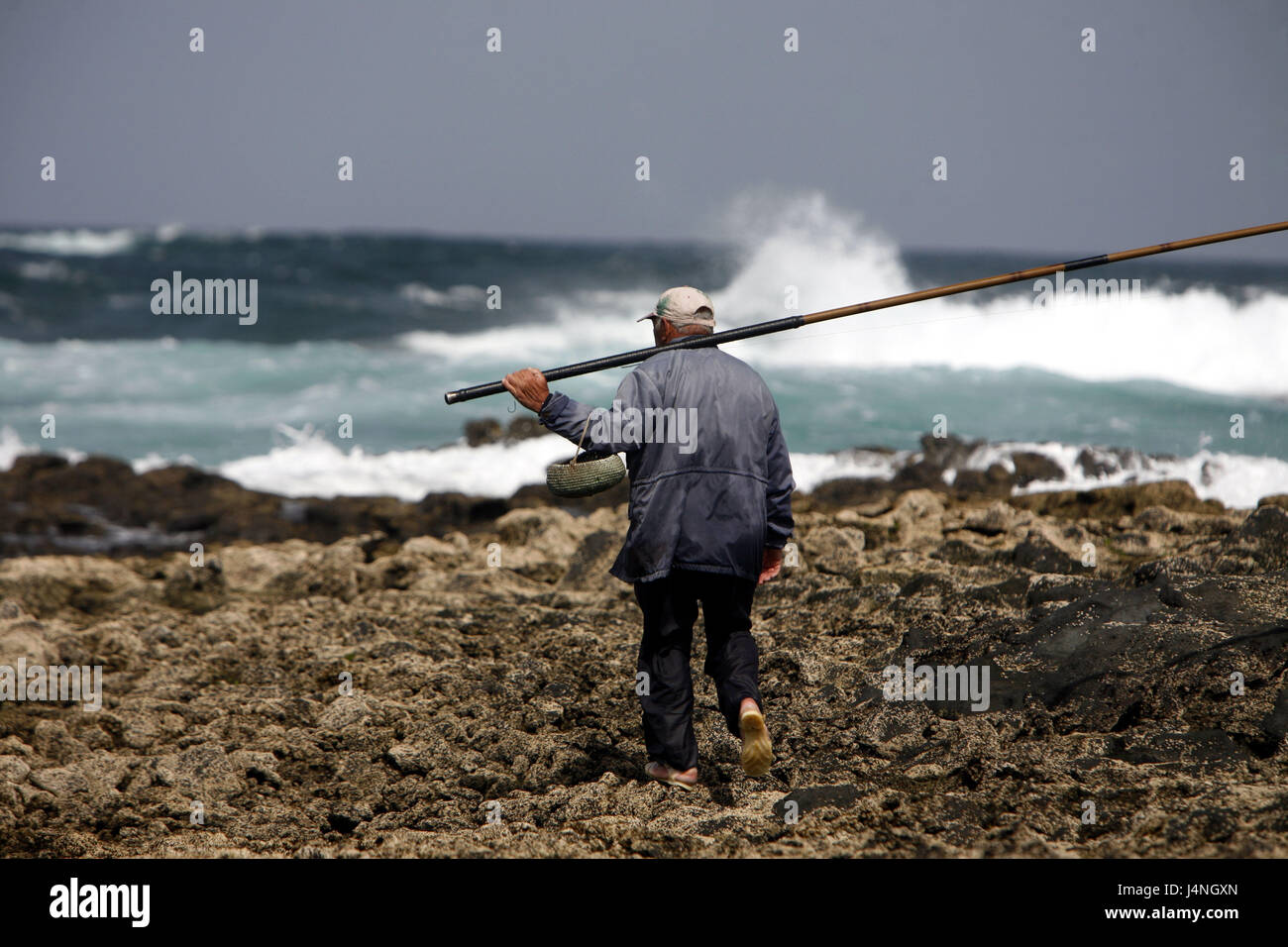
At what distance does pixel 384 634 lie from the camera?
6.61 metres

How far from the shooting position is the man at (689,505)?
4.15 metres

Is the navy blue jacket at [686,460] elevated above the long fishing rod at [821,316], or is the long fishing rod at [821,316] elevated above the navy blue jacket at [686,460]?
the long fishing rod at [821,316]

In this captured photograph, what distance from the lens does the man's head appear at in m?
4.40

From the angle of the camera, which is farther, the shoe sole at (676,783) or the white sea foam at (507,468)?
the white sea foam at (507,468)

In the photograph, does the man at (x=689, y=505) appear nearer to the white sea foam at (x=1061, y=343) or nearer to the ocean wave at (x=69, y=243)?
the white sea foam at (x=1061, y=343)

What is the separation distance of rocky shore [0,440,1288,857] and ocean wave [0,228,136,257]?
41.4m

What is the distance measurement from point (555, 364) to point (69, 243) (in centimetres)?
3238

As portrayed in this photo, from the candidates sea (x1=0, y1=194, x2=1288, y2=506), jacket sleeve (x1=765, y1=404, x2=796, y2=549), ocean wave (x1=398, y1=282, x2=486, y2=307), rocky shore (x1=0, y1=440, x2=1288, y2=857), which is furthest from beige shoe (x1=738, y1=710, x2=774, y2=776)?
ocean wave (x1=398, y1=282, x2=486, y2=307)

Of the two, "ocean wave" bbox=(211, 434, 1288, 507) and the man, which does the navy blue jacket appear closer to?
the man

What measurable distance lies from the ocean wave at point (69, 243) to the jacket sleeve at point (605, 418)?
147ft

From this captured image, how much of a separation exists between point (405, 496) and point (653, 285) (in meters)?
29.5

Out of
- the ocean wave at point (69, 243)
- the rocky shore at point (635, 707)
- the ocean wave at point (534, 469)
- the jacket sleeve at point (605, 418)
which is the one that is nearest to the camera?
the rocky shore at point (635, 707)

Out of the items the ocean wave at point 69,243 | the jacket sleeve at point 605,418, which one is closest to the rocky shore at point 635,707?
the jacket sleeve at point 605,418

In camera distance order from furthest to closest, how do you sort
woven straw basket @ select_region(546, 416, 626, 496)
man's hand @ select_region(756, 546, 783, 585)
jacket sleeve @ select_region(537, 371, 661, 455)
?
man's hand @ select_region(756, 546, 783, 585)
woven straw basket @ select_region(546, 416, 626, 496)
jacket sleeve @ select_region(537, 371, 661, 455)
